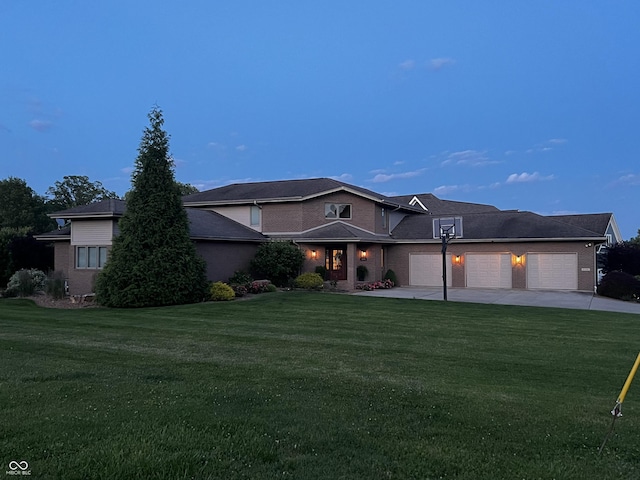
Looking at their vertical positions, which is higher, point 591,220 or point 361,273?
point 591,220

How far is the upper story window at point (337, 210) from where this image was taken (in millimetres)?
28189

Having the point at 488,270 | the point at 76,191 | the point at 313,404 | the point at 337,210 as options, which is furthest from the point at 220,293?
the point at 76,191

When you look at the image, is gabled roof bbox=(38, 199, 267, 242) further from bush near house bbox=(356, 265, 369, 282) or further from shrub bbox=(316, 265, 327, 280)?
bush near house bbox=(356, 265, 369, 282)

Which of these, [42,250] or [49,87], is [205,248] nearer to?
[42,250]

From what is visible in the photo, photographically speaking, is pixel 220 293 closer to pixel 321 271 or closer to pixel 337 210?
pixel 321 271

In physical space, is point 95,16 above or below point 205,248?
above

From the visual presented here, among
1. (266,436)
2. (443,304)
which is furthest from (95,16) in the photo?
(266,436)

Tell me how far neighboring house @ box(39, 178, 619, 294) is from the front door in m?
0.06

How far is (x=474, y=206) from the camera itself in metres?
48.0

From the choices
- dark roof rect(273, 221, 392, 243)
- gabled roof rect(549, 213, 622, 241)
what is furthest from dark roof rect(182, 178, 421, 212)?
gabled roof rect(549, 213, 622, 241)

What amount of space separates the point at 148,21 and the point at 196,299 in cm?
1799

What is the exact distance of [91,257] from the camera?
72.1 ft

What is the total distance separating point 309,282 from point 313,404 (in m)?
19.0

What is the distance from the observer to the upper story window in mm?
28189
